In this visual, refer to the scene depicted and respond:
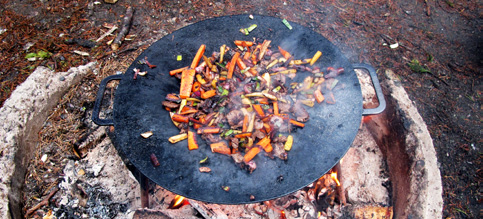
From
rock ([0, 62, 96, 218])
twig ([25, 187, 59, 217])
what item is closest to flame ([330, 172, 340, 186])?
twig ([25, 187, 59, 217])

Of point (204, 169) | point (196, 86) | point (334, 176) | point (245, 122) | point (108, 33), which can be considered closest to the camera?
point (204, 169)

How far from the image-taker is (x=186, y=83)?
7.61 feet

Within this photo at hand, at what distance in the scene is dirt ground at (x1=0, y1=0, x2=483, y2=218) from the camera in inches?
127

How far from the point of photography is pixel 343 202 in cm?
275

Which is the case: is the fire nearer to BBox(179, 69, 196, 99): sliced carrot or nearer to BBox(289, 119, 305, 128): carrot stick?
BBox(179, 69, 196, 99): sliced carrot

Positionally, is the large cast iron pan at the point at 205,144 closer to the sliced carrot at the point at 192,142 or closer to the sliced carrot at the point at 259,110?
the sliced carrot at the point at 192,142

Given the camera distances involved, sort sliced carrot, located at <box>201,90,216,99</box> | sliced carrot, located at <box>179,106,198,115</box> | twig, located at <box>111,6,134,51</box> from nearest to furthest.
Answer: sliced carrot, located at <box>179,106,198,115</box>
sliced carrot, located at <box>201,90,216,99</box>
twig, located at <box>111,6,134,51</box>

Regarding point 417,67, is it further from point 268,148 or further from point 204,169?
point 204,169

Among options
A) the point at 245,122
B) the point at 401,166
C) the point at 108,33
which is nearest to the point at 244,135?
the point at 245,122

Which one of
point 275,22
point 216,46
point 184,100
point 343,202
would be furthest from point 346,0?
point 184,100

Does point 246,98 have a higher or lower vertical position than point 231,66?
lower

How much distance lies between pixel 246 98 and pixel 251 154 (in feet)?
1.73

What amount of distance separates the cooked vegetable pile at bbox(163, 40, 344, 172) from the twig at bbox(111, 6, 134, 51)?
7.34 ft

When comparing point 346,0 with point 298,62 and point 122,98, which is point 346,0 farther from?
point 122,98
